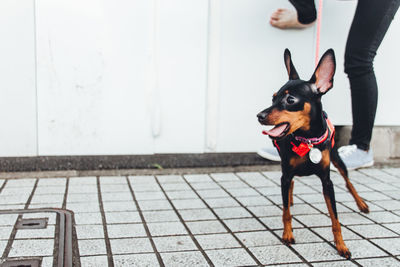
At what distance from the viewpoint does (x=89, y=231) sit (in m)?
2.46

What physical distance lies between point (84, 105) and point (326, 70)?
2200mm

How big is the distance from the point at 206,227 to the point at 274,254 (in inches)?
18.8

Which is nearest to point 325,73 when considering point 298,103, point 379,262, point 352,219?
point 298,103

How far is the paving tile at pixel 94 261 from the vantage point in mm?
2072

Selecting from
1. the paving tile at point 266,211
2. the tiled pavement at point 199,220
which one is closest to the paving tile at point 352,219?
the tiled pavement at point 199,220

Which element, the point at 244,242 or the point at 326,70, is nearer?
the point at 326,70

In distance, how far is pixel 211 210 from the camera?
2869 millimetres

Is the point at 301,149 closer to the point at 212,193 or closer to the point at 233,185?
the point at 212,193

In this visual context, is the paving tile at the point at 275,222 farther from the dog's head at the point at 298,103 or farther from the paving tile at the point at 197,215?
the dog's head at the point at 298,103

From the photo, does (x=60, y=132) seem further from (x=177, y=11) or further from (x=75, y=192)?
(x=177, y=11)

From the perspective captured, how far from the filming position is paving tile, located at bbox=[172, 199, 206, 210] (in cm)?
292

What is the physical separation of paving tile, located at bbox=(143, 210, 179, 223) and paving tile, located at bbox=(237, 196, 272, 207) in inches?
20.3

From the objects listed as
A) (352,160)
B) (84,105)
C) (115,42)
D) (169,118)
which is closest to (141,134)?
(169,118)

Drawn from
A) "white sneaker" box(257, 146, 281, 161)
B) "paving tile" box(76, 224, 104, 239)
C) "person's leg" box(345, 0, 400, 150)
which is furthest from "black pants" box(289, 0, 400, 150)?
"paving tile" box(76, 224, 104, 239)
